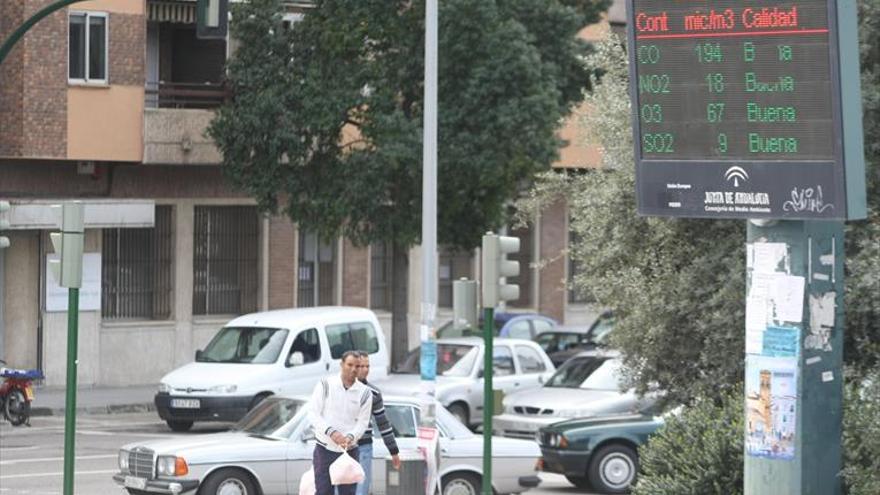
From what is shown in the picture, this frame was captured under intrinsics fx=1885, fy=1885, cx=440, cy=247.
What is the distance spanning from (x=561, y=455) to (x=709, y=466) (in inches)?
369

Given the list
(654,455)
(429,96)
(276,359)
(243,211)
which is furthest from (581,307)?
(654,455)

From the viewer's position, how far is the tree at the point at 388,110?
33.8 m

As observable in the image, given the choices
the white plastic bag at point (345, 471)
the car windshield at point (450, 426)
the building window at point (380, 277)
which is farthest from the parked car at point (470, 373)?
the white plastic bag at point (345, 471)

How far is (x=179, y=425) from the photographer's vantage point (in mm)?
29516

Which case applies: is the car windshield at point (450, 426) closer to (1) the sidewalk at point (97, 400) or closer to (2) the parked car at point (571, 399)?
(2) the parked car at point (571, 399)

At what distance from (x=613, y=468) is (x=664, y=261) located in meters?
5.20

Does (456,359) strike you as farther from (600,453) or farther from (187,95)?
(187,95)

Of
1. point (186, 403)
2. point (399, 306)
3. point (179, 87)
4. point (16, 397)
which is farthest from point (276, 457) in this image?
point (179, 87)

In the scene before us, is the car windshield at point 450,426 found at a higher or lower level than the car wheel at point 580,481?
higher

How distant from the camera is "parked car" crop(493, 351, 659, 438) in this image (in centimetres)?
2530

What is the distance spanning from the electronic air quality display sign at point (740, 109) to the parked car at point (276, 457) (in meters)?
7.21

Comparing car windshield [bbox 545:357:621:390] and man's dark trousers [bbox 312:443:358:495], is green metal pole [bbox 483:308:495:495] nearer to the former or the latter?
man's dark trousers [bbox 312:443:358:495]

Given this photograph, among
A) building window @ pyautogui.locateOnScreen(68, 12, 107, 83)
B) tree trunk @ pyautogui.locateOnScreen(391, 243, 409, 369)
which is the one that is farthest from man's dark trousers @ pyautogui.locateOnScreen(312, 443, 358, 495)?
tree trunk @ pyautogui.locateOnScreen(391, 243, 409, 369)

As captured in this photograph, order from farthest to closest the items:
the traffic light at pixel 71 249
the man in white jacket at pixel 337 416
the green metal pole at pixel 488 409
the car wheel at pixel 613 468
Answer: the car wheel at pixel 613 468
the green metal pole at pixel 488 409
the traffic light at pixel 71 249
the man in white jacket at pixel 337 416
